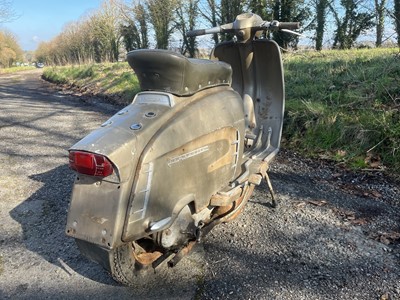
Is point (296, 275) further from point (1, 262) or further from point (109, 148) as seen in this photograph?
point (1, 262)

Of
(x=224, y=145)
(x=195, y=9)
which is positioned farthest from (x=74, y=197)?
(x=195, y=9)

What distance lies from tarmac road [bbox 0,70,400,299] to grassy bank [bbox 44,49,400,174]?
394mm

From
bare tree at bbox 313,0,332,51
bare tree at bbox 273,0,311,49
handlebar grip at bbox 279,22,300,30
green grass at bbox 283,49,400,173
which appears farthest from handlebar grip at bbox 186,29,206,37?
bare tree at bbox 313,0,332,51

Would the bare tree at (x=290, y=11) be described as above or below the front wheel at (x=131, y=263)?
above

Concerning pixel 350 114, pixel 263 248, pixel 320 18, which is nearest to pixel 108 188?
pixel 263 248

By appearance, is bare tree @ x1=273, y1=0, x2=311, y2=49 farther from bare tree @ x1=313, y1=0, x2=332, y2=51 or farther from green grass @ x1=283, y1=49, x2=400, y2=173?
green grass @ x1=283, y1=49, x2=400, y2=173

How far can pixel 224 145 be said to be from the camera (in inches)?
99.3

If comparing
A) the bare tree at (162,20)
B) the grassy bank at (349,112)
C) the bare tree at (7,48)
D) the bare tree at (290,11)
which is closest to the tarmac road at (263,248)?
the grassy bank at (349,112)

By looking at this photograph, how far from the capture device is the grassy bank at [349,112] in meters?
4.35

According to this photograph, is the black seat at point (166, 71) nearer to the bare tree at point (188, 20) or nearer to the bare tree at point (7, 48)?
the bare tree at point (188, 20)

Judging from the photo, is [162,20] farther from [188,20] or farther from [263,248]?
[263,248]

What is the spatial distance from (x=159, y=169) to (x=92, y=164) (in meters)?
0.36

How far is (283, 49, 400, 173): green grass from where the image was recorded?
4.35 meters

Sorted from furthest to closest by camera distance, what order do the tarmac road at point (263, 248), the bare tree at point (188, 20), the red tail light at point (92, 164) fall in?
the bare tree at point (188, 20), the tarmac road at point (263, 248), the red tail light at point (92, 164)
